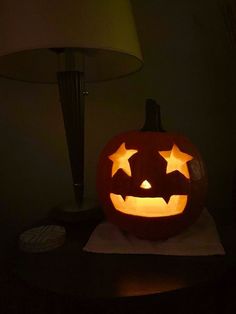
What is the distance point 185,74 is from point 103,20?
428 mm

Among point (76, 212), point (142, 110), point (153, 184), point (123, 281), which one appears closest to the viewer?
point (123, 281)

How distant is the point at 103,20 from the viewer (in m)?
0.58

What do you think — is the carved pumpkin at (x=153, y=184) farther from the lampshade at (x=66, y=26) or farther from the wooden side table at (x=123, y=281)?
the lampshade at (x=66, y=26)

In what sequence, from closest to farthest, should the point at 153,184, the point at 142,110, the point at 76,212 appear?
1. the point at 153,184
2. the point at 76,212
3. the point at 142,110

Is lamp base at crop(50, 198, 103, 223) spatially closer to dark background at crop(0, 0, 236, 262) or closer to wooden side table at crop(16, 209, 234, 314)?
wooden side table at crop(16, 209, 234, 314)

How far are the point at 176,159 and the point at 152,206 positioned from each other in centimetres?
11

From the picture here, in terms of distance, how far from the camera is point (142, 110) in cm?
95

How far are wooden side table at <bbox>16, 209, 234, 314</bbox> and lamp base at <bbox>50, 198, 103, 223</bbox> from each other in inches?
5.1

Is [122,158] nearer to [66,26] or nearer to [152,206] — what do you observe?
[152,206]

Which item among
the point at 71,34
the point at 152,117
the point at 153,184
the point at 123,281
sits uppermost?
the point at 71,34

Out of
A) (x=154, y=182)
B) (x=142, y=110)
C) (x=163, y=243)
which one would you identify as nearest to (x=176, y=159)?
(x=154, y=182)

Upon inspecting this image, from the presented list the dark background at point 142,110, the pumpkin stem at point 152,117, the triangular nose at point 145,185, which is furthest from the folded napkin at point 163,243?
the dark background at point 142,110

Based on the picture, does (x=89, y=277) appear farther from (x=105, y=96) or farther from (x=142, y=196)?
(x=105, y=96)

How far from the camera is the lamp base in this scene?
664 mm
